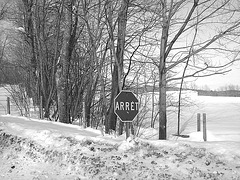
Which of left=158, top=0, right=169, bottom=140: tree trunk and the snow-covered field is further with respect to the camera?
left=158, top=0, right=169, bottom=140: tree trunk

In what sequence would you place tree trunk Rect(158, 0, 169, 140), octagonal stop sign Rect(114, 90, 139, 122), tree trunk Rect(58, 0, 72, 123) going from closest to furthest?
octagonal stop sign Rect(114, 90, 139, 122), tree trunk Rect(158, 0, 169, 140), tree trunk Rect(58, 0, 72, 123)

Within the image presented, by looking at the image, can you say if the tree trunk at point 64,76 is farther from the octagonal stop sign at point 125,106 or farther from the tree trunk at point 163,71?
the octagonal stop sign at point 125,106

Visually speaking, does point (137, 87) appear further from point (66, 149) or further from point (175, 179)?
point (175, 179)

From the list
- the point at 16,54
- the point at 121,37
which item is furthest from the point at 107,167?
the point at 16,54

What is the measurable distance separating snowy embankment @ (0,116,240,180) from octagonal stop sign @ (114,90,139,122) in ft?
1.45

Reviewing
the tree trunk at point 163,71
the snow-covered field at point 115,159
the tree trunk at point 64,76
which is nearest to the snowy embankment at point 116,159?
the snow-covered field at point 115,159

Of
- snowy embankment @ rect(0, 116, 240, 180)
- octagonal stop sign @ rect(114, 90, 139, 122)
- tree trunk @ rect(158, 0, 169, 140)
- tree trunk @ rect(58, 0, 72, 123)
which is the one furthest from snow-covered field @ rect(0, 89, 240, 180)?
tree trunk @ rect(58, 0, 72, 123)

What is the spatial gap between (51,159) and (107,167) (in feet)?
3.90

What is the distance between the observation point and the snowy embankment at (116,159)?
377 centimetres

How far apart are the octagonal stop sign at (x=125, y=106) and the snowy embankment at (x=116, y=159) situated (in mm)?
443

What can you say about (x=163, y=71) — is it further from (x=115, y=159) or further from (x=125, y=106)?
(x=115, y=159)

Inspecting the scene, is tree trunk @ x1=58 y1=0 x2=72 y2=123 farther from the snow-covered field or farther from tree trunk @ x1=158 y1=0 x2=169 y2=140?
the snow-covered field

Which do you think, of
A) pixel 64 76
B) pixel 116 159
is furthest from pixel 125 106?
pixel 64 76

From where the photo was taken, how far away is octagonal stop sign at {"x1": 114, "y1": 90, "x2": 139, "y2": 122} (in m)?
4.88
